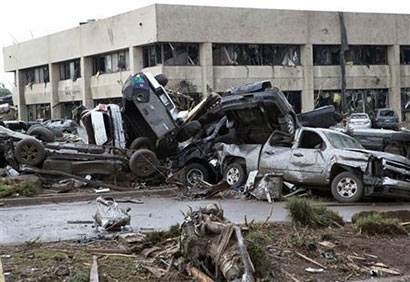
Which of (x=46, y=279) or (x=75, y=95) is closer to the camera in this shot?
(x=46, y=279)

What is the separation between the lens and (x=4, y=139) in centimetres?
1583

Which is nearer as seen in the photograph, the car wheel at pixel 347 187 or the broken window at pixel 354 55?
the car wheel at pixel 347 187

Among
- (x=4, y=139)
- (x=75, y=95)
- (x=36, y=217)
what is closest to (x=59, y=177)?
(x=4, y=139)

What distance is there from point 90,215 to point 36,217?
1006mm

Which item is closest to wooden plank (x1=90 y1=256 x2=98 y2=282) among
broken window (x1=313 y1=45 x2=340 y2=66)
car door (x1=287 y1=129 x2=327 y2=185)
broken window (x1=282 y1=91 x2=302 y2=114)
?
car door (x1=287 y1=129 x2=327 y2=185)

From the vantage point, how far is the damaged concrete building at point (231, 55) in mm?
40781

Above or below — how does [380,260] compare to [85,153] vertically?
below

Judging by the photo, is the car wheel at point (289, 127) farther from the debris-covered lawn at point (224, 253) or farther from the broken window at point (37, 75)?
the broken window at point (37, 75)

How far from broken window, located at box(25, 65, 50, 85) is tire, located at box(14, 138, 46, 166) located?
41.8m

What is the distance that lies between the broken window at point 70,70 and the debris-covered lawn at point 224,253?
44.3 meters

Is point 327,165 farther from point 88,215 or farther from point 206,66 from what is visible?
point 206,66

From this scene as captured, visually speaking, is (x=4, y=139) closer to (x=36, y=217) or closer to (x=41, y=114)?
(x=36, y=217)

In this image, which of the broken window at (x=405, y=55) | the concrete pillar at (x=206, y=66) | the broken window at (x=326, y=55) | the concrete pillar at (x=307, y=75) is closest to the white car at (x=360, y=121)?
the concrete pillar at (x=307, y=75)

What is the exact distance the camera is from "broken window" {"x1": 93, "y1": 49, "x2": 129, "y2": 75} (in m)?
44.1
